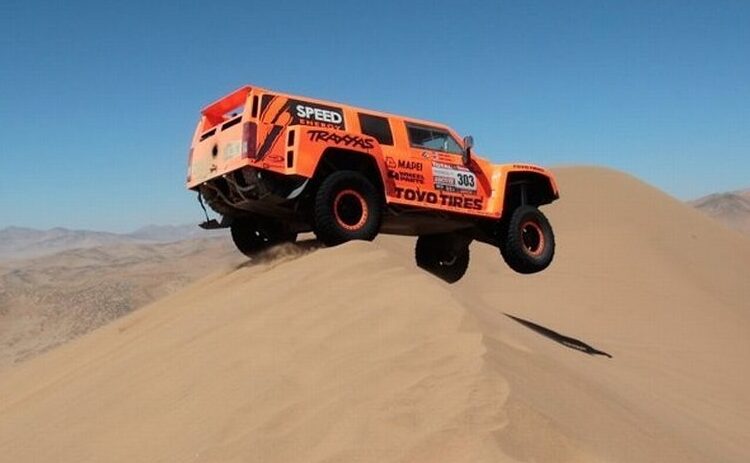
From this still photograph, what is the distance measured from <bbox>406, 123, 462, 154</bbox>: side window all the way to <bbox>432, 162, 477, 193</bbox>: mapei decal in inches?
10.0

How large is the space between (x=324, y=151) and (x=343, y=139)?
0.28 metres

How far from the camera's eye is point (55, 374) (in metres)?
5.98

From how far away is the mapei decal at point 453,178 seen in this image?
26.5 ft

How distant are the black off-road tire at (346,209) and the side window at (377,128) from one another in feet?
2.37

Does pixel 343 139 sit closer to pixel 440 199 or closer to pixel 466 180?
pixel 440 199

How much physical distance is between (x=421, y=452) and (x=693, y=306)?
14.5 m

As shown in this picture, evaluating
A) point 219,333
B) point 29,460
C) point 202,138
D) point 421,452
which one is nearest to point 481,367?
point 421,452

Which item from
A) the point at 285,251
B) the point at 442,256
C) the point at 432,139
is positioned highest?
the point at 432,139

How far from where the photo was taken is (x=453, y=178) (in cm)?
825

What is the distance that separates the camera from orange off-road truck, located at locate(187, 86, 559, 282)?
680cm

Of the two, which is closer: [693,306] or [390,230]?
[390,230]

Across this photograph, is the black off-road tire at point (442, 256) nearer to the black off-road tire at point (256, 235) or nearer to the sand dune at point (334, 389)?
the black off-road tire at point (256, 235)

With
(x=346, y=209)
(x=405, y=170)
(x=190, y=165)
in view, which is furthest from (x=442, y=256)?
(x=190, y=165)

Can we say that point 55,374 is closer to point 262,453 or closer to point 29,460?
point 29,460
